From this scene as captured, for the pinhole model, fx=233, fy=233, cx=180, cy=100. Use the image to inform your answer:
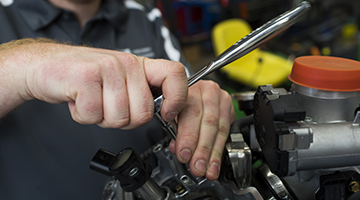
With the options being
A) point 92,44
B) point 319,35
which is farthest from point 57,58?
point 319,35

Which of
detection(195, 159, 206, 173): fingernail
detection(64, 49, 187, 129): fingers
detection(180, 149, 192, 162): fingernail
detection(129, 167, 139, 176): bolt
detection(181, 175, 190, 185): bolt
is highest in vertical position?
detection(64, 49, 187, 129): fingers

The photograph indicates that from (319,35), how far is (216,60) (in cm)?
381

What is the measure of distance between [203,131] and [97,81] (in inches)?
9.1

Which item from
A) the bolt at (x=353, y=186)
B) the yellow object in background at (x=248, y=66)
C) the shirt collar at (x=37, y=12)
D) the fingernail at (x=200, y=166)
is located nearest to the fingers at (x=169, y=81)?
the fingernail at (x=200, y=166)

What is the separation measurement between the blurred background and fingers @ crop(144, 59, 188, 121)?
1.79 metres

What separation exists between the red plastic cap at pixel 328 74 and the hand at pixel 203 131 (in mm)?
166

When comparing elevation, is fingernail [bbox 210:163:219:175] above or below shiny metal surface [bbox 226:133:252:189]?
below

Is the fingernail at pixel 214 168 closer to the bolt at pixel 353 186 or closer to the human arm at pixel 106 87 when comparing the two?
the human arm at pixel 106 87

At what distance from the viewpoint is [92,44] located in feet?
2.95

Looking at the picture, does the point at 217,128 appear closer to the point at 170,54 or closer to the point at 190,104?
the point at 190,104

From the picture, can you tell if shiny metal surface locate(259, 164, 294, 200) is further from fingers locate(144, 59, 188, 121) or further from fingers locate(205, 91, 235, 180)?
fingers locate(144, 59, 188, 121)

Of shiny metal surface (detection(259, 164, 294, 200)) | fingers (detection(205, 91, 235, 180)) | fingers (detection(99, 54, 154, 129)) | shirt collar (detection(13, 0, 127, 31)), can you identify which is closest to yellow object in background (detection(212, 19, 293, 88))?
shirt collar (detection(13, 0, 127, 31))

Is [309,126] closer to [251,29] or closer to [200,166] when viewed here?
[200,166]

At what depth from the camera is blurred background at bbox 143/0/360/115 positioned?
2.20 metres
